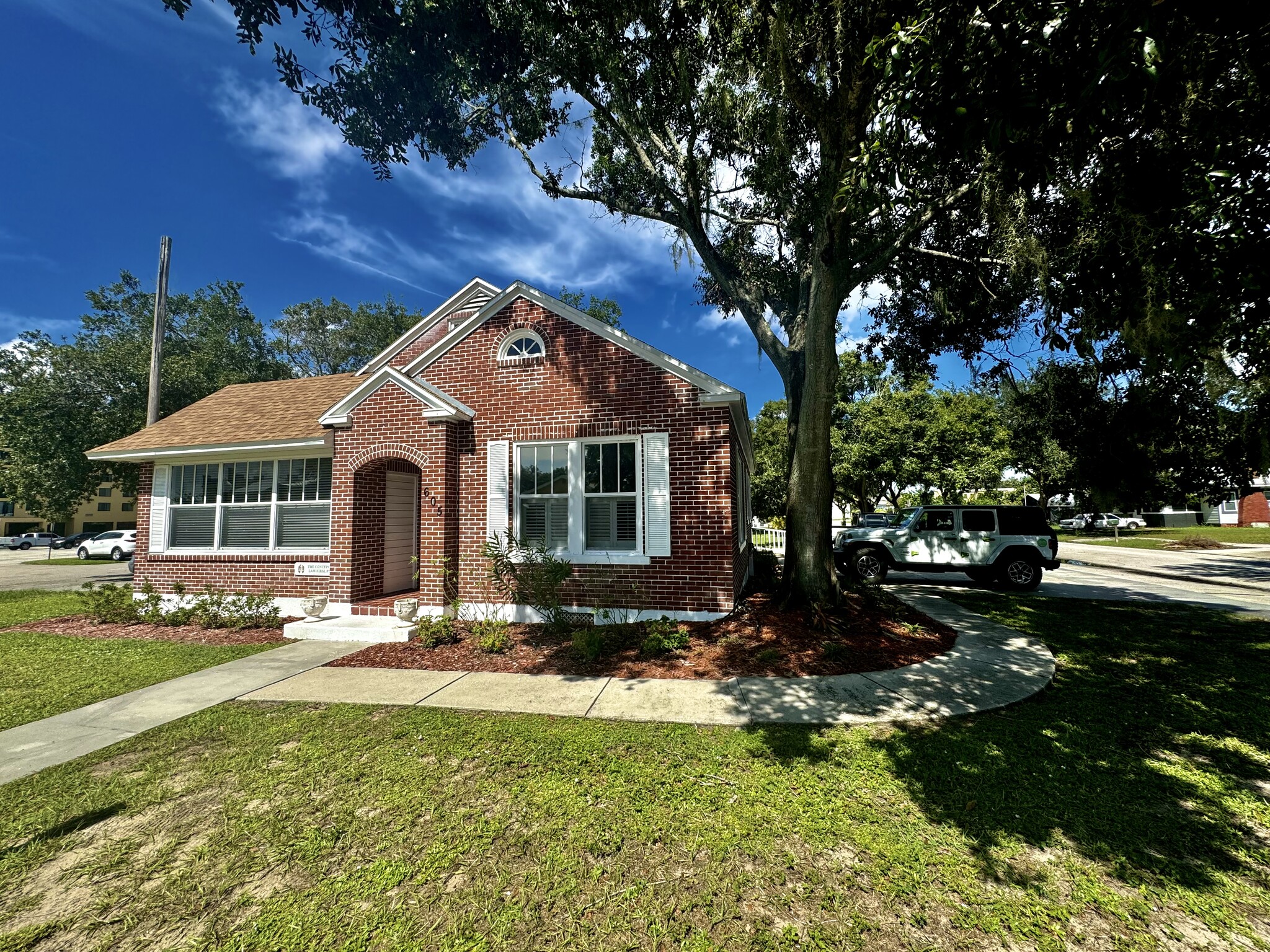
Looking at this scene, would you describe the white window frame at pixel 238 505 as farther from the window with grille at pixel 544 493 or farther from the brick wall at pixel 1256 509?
the brick wall at pixel 1256 509

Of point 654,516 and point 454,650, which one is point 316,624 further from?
point 654,516

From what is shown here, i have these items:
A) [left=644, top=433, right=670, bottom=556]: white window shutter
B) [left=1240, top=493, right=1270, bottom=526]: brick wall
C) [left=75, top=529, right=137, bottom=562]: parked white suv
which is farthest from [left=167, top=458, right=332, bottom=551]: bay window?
[left=1240, top=493, right=1270, bottom=526]: brick wall

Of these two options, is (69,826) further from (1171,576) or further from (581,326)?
(1171,576)

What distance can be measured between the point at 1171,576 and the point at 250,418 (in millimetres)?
26771

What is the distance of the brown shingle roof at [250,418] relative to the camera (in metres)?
10.6

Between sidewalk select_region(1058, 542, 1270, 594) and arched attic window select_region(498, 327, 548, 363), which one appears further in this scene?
sidewalk select_region(1058, 542, 1270, 594)

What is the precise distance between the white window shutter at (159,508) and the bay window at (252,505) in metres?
0.10

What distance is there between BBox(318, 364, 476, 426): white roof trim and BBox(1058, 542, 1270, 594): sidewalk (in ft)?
66.9

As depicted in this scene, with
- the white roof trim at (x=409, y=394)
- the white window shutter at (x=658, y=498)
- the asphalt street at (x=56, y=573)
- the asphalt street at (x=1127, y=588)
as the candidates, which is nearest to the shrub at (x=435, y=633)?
the white window shutter at (x=658, y=498)

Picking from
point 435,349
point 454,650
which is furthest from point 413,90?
point 454,650

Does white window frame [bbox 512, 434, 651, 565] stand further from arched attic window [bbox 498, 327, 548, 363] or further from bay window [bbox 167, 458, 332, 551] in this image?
bay window [bbox 167, 458, 332, 551]

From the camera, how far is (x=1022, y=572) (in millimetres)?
13477

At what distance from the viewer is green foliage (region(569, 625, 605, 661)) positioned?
680 cm

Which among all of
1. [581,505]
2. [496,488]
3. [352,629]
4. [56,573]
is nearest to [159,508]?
[352,629]
